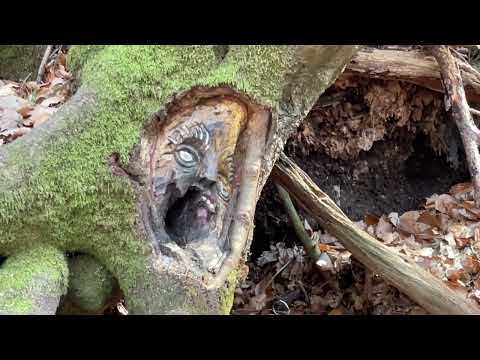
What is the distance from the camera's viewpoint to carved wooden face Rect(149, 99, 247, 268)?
2.65m

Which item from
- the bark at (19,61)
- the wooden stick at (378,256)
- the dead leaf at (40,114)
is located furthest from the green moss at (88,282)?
the bark at (19,61)

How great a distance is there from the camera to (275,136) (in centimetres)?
296

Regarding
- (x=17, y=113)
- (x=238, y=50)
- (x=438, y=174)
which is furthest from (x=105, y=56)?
(x=438, y=174)

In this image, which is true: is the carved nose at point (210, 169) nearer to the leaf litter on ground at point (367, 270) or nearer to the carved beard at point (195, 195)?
the carved beard at point (195, 195)

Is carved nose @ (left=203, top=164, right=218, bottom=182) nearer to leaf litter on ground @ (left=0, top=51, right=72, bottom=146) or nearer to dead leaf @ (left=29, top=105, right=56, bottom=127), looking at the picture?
leaf litter on ground @ (left=0, top=51, right=72, bottom=146)

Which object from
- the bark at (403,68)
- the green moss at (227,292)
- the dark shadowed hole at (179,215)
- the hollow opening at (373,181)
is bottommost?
the green moss at (227,292)

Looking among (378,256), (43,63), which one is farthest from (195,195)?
(43,63)

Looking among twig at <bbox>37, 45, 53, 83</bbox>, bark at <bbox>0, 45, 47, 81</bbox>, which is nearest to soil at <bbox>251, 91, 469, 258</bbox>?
twig at <bbox>37, 45, 53, 83</bbox>

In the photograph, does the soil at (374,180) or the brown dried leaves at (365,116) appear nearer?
the brown dried leaves at (365,116)

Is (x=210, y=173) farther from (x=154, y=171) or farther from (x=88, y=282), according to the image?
(x=88, y=282)

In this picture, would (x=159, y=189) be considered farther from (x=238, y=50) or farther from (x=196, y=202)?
(x=238, y=50)

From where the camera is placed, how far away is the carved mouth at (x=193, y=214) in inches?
108

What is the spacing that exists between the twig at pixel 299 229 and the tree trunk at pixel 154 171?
1866mm

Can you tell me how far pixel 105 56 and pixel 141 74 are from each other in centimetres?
22
